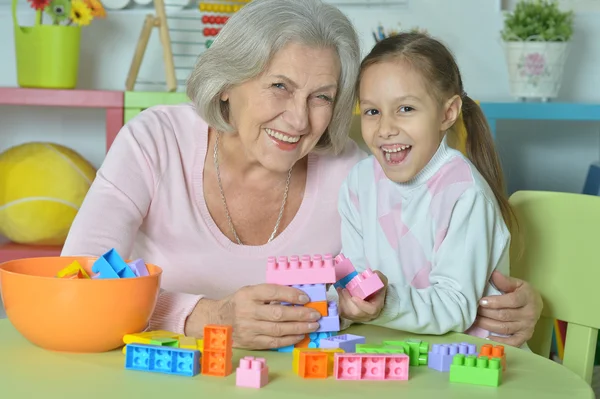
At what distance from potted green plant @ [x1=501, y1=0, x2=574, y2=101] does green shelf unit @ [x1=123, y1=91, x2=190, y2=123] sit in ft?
3.39

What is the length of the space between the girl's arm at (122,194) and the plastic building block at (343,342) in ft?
0.99

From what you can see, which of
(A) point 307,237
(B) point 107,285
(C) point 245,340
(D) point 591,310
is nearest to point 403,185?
(A) point 307,237

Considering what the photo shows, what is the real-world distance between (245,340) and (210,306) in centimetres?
15

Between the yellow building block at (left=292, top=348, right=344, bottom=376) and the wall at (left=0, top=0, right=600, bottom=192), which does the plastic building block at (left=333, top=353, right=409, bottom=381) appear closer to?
the yellow building block at (left=292, top=348, right=344, bottom=376)

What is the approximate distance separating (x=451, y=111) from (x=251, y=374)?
776 millimetres

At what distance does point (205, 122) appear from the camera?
180 cm

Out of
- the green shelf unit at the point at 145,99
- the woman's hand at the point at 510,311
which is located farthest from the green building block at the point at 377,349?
the green shelf unit at the point at 145,99

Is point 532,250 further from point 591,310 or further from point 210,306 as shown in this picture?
point 210,306

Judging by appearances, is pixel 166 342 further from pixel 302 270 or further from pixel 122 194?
pixel 122 194

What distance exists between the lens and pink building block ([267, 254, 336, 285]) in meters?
1.14

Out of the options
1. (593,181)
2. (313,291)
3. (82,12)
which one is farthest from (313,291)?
(593,181)

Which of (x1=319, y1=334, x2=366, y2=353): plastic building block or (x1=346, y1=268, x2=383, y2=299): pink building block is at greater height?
(x1=346, y1=268, x2=383, y2=299): pink building block

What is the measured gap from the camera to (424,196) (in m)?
1.52

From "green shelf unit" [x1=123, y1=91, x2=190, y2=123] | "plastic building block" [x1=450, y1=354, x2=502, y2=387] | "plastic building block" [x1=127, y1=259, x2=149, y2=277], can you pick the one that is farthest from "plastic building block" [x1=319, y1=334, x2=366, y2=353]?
"green shelf unit" [x1=123, y1=91, x2=190, y2=123]
